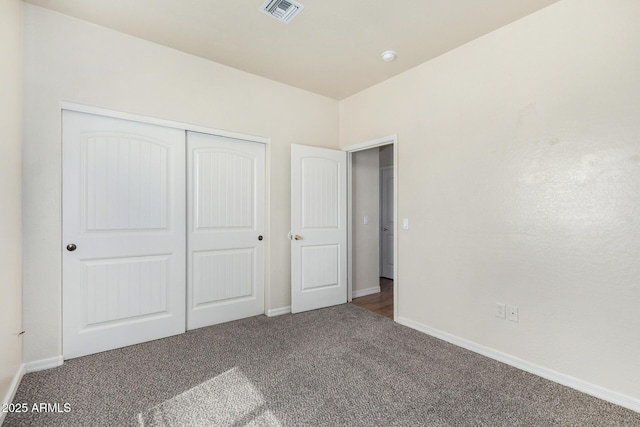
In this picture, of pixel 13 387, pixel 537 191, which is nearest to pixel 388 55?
pixel 537 191

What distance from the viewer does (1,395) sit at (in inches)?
66.6

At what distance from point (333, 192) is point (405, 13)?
2016mm

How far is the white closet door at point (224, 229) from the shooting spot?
9.87 feet

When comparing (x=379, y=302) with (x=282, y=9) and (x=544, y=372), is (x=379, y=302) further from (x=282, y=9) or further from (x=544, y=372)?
(x=282, y=9)

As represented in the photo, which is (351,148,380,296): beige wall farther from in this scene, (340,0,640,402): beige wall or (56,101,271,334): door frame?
(56,101,271,334): door frame

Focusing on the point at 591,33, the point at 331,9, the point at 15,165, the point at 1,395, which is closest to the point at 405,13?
the point at 331,9

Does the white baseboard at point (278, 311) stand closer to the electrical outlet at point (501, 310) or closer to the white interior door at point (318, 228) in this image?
the white interior door at point (318, 228)

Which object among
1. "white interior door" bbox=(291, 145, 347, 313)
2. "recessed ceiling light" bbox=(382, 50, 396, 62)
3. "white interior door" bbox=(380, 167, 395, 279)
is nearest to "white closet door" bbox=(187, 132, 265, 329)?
"white interior door" bbox=(291, 145, 347, 313)

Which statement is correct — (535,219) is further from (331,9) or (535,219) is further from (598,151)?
(331,9)

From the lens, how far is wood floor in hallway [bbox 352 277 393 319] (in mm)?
3596

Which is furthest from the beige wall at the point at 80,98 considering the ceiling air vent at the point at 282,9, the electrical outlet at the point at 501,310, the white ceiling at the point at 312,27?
the electrical outlet at the point at 501,310

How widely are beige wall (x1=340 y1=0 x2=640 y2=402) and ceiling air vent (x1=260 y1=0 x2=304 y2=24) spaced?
4.72ft

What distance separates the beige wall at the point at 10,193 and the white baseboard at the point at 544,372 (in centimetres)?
315

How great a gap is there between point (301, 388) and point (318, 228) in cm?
194
